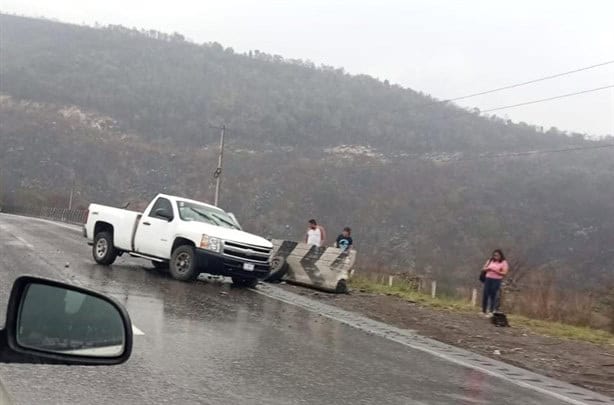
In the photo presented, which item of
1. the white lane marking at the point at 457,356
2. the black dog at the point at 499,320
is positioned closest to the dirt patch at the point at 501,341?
the black dog at the point at 499,320

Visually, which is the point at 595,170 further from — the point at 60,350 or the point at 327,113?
the point at 60,350

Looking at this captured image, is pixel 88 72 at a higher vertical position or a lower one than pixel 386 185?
higher

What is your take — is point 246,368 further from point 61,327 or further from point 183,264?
point 183,264

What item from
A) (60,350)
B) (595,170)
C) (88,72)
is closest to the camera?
(60,350)

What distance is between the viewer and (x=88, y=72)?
358 ft

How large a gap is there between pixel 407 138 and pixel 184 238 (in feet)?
194

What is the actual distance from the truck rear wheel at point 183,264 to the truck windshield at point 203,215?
0.80m

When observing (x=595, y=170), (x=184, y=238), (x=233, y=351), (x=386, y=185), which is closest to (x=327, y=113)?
(x=386, y=185)

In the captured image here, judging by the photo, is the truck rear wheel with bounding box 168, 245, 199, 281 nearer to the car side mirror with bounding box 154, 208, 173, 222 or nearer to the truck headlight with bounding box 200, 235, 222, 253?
the truck headlight with bounding box 200, 235, 222, 253

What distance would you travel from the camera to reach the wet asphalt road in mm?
6031

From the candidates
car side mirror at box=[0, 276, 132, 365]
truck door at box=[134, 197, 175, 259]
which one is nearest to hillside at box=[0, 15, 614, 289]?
truck door at box=[134, 197, 175, 259]

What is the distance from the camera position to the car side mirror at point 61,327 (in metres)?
2.58

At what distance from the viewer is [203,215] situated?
52.3ft

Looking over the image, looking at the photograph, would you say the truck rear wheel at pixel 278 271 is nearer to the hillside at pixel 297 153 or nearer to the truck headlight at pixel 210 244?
the truck headlight at pixel 210 244
